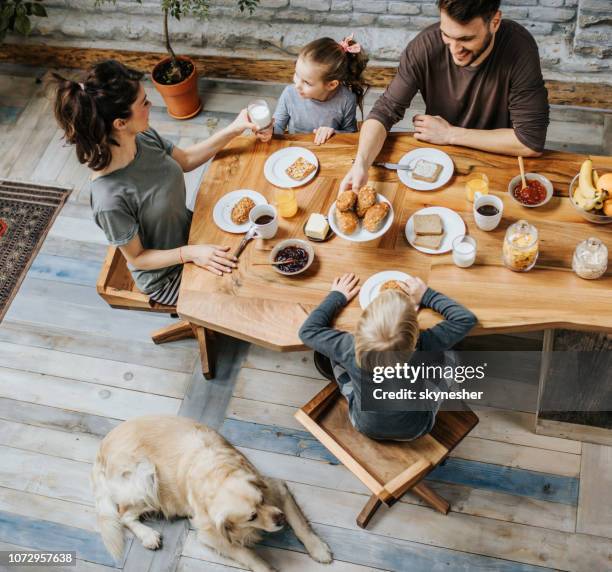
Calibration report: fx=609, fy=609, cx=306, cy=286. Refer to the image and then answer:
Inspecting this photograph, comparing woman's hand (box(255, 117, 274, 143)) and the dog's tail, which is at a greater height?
woman's hand (box(255, 117, 274, 143))

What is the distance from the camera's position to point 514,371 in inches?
105

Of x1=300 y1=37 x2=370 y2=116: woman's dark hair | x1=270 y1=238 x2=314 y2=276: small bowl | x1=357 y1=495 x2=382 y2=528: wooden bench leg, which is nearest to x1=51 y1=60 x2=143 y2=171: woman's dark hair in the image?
x1=270 y1=238 x2=314 y2=276: small bowl

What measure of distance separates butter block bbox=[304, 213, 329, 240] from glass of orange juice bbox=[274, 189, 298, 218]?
0.08 meters

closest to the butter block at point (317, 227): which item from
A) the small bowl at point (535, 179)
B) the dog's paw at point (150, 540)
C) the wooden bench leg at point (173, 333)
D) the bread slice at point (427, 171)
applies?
the bread slice at point (427, 171)

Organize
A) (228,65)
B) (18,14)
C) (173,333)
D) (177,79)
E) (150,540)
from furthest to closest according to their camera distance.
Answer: (228,65) < (18,14) < (177,79) < (173,333) < (150,540)

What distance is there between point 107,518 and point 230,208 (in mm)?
1283

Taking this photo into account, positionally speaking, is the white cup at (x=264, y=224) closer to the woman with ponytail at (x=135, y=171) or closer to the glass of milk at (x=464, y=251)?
the woman with ponytail at (x=135, y=171)

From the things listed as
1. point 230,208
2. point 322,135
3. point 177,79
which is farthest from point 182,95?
point 230,208

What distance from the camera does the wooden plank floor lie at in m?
2.33

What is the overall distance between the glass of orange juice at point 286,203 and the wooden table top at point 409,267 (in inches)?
1.0

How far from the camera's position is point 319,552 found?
2330 mm

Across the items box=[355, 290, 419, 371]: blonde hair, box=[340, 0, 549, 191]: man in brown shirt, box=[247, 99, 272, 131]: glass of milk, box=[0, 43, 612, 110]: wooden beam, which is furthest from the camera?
box=[0, 43, 612, 110]: wooden beam

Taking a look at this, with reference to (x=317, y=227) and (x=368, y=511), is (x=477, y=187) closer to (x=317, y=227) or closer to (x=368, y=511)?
(x=317, y=227)

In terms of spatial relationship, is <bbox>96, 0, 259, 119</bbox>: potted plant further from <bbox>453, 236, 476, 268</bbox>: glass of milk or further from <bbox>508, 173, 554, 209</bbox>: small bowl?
<bbox>453, 236, 476, 268</bbox>: glass of milk
